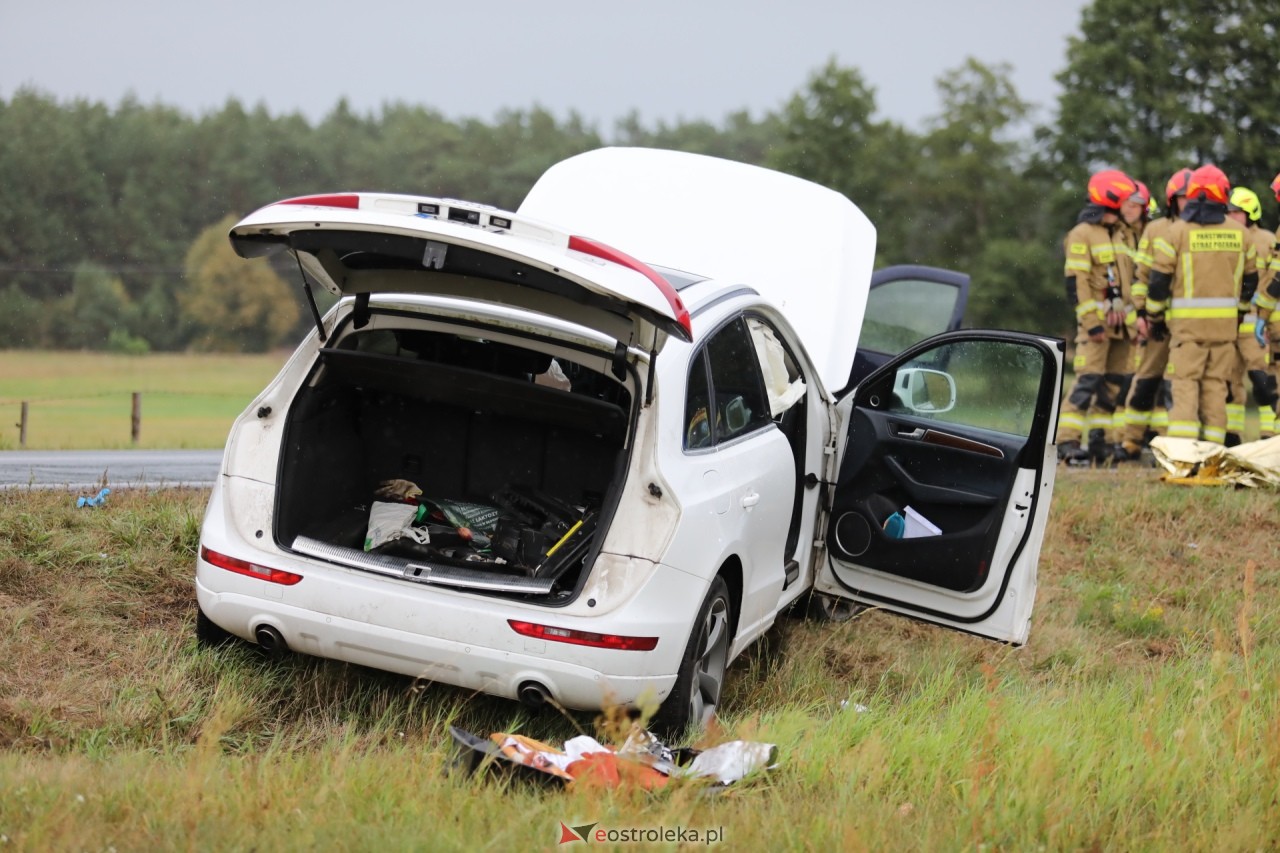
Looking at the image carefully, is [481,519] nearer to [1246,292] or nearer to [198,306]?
[1246,292]

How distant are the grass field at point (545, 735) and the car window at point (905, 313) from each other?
7.30ft

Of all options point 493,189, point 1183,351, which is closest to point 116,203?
point 493,189

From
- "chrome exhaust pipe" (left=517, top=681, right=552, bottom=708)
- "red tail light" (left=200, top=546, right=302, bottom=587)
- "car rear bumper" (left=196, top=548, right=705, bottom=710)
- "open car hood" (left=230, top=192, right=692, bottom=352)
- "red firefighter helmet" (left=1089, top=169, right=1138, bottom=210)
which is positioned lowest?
"chrome exhaust pipe" (left=517, top=681, right=552, bottom=708)

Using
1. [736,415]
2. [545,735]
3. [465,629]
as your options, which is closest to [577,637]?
[465,629]

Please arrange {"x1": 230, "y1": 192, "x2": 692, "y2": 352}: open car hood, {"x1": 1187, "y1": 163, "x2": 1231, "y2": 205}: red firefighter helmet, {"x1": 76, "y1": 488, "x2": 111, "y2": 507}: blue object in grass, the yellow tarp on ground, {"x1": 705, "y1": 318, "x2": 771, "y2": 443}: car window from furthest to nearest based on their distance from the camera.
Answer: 1. {"x1": 1187, "y1": 163, "x2": 1231, "y2": 205}: red firefighter helmet
2. the yellow tarp on ground
3. {"x1": 76, "y1": 488, "x2": 111, "y2": 507}: blue object in grass
4. {"x1": 705, "y1": 318, "x2": 771, "y2": 443}: car window
5. {"x1": 230, "y1": 192, "x2": 692, "y2": 352}: open car hood

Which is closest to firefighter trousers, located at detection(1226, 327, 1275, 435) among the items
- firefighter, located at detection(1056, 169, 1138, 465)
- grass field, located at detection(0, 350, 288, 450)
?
firefighter, located at detection(1056, 169, 1138, 465)

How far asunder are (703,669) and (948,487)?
1622 mm

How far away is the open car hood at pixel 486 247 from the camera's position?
4.62 metres

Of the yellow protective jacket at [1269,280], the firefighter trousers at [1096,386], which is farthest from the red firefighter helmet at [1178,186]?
the firefighter trousers at [1096,386]

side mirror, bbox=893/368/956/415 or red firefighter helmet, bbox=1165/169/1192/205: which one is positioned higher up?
red firefighter helmet, bbox=1165/169/1192/205

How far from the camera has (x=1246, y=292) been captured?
1220 centimetres

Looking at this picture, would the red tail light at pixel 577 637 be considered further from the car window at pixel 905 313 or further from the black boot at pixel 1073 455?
the black boot at pixel 1073 455

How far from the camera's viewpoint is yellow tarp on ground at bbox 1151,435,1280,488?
36.6 ft

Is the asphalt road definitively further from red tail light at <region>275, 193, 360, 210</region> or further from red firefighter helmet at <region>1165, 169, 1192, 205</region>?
red firefighter helmet at <region>1165, 169, 1192, 205</region>
